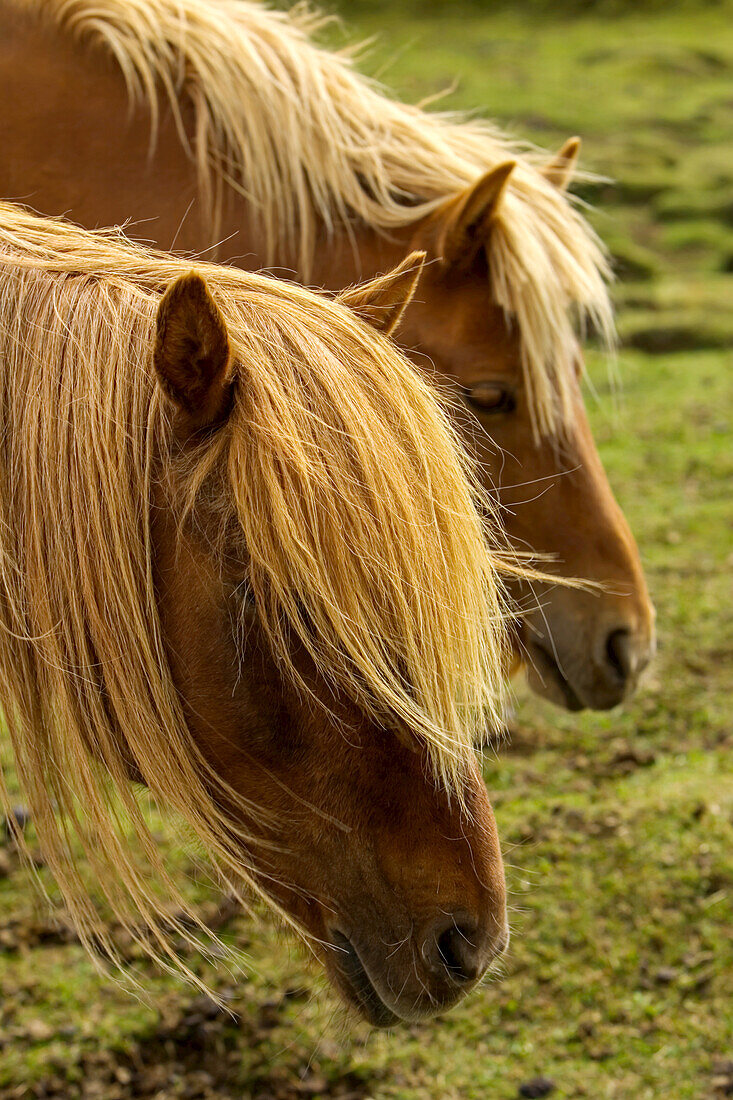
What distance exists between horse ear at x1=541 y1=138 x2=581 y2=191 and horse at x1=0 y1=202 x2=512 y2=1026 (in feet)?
5.31

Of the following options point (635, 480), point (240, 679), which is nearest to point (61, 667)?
point (240, 679)

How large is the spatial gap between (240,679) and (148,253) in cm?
75

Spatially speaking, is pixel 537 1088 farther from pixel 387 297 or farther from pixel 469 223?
pixel 469 223

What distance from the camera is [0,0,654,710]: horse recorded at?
97.0 inches

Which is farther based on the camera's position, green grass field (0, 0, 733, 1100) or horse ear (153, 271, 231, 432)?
green grass field (0, 0, 733, 1100)

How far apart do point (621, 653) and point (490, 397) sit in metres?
A: 0.74

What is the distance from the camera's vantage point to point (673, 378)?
28.8 ft

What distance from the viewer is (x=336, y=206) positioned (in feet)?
8.42

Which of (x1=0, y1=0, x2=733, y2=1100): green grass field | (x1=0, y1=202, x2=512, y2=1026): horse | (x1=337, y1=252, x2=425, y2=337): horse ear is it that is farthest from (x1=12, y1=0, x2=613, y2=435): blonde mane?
(x1=0, y1=202, x2=512, y2=1026): horse

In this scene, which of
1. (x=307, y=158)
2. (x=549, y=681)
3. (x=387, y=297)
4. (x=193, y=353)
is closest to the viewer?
(x=193, y=353)

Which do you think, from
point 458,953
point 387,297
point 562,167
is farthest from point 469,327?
point 458,953

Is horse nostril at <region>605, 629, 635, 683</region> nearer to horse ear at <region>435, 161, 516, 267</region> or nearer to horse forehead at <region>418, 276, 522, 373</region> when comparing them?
horse forehead at <region>418, 276, 522, 373</region>

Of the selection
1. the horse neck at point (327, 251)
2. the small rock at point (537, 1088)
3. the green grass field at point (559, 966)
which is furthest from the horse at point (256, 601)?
the small rock at point (537, 1088)

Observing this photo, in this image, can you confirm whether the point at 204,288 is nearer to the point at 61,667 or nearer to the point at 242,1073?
the point at 61,667
